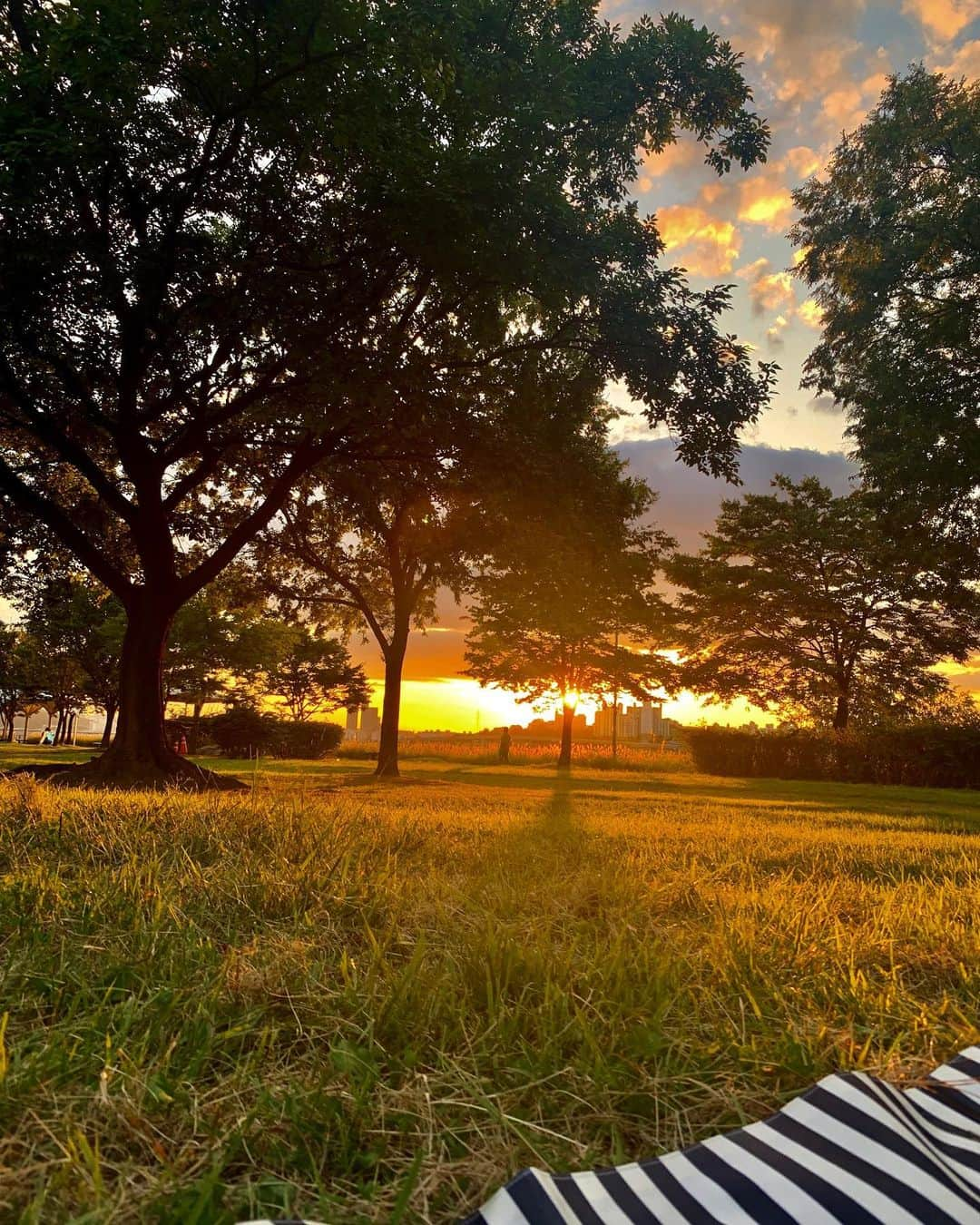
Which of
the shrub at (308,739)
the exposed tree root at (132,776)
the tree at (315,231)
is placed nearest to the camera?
the tree at (315,231)

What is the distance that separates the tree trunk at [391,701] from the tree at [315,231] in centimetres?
789

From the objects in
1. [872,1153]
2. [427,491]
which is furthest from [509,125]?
[872,1153]

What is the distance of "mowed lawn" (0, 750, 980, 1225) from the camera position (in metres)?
1.64

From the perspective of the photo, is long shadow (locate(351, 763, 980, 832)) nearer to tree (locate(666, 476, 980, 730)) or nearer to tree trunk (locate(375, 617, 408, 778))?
tree trunk (locate(375, 617, 408, 778))

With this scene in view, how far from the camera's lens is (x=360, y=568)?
1942 cm

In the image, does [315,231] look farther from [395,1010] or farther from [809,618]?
[809,618]

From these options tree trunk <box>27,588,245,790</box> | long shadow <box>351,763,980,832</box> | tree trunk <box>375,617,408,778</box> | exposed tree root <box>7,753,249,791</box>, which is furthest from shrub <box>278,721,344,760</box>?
exposed tree root <box>7,753,249,791</box>

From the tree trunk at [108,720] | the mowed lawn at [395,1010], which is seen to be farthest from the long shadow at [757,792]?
the tree trunk at [108,720]

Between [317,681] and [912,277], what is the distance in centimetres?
3282

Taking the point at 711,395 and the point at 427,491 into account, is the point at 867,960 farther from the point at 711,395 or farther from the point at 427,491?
the point at 427,491

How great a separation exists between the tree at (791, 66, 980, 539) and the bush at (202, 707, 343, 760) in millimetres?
26811

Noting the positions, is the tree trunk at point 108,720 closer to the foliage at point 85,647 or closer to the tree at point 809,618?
the foliage at point 85,647

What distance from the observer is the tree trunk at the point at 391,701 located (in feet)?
64.0

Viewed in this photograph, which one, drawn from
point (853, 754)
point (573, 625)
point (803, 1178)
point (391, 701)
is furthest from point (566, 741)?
point (803, 1178)
